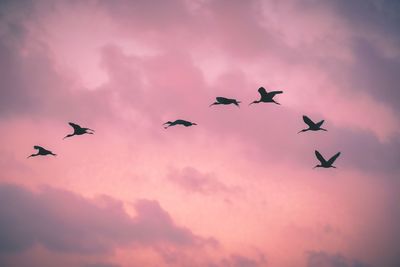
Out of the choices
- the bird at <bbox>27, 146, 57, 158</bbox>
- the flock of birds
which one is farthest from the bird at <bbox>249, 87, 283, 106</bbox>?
the bird at <bbox>27, 146, 57, 158</bbox>

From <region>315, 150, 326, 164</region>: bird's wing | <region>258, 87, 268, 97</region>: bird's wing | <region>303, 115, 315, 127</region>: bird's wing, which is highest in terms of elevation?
<region>258, 87, 268, 97</region>: bird's wing

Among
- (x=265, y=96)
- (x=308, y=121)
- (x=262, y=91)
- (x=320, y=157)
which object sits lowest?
(x=320, y=157)

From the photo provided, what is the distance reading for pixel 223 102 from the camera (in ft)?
124

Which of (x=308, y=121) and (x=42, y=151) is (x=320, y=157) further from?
(x=42, y=151)

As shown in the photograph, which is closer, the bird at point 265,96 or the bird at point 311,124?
the bird at point 265,96

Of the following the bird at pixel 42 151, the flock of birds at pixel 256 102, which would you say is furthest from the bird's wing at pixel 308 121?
the bird at pixel 42 151

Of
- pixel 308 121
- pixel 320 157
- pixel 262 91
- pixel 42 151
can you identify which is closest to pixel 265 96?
pixel 262 91

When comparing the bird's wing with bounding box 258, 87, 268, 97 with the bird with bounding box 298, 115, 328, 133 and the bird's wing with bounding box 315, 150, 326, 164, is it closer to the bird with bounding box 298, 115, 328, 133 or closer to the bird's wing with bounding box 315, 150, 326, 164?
the bird with bounding box 298, 115, 328, 133

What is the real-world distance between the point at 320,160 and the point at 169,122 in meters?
13.9

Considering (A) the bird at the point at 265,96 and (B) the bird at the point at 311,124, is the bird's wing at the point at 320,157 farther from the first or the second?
(A) the bird at the point at 265,96

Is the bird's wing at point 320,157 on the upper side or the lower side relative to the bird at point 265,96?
lower

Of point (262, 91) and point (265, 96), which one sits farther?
point (265, 96)

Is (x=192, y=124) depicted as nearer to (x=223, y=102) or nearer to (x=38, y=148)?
(x=223, y=102)

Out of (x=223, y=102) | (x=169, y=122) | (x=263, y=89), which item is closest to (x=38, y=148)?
(x=169, y=122)
